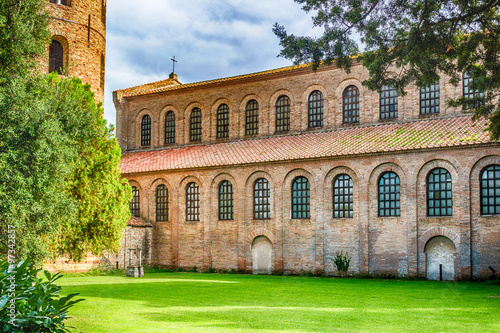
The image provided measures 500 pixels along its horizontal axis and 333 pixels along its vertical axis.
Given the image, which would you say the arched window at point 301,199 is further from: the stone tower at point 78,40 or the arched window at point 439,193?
the stone tower at point 78,40

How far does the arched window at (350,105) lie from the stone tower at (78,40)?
1220cm

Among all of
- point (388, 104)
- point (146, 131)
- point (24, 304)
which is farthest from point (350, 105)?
point (24, 304)

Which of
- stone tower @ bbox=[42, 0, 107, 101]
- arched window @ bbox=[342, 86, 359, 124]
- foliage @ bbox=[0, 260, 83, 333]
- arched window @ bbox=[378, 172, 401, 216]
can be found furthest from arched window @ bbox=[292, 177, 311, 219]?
foliage @ bbox=[0, 260, 83, 333]

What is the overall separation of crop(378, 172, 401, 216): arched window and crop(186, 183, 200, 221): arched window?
10.2 meters

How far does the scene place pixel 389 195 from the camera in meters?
23.7

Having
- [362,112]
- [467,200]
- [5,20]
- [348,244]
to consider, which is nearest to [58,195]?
[5,20]

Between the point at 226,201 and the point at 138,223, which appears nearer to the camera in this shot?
the point at 226,201

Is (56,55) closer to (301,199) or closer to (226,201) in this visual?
(226,201)

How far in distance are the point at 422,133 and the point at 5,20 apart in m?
17.5

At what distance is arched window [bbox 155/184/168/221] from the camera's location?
30453mm

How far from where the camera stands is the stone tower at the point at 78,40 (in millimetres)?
21250

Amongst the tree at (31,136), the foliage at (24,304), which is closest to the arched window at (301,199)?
the tree at (31,136)

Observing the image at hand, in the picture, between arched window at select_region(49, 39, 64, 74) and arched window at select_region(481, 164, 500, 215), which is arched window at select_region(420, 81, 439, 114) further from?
arched window at select_region(49, 39, 64, 74)

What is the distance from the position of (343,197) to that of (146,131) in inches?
606
